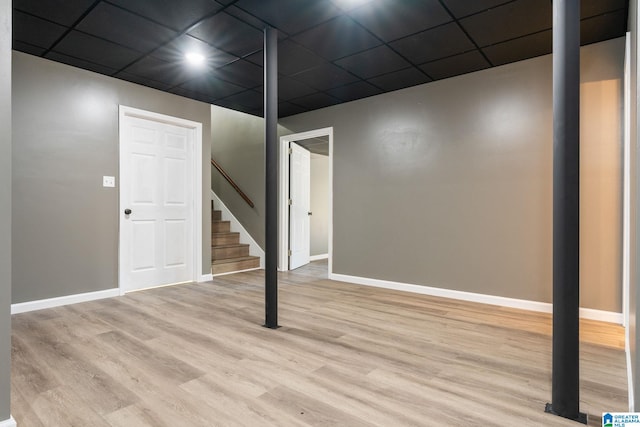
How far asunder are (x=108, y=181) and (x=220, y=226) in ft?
7.49

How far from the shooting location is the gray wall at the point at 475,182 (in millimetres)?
3105

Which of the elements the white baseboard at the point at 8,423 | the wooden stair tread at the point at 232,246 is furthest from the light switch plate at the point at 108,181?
the white baseboard at the point at 8,423

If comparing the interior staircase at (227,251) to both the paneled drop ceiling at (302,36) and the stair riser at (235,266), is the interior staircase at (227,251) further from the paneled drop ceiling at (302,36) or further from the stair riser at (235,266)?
the paneled drop ceiling at (302,36)

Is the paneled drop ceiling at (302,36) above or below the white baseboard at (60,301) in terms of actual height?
above

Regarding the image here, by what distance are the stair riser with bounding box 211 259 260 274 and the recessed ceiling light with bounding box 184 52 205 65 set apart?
2.81 meters

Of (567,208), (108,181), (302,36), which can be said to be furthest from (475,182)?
(108,181)

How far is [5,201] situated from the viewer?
1484mm

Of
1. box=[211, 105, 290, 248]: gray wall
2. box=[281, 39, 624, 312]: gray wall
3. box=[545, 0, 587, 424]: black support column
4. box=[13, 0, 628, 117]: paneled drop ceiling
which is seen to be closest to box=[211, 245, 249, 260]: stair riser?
box=[211, 105, 290, 248]: gray wall

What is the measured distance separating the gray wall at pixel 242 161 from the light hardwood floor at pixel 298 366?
2551 mm

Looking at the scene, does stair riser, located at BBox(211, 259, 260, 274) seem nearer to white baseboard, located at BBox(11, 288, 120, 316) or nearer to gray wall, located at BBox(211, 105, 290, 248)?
gray wall, located at BBox(211, 105, 290, 248)

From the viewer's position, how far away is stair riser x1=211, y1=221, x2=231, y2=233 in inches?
235

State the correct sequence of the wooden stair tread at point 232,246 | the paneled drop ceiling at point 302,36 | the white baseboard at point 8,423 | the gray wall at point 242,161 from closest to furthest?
1. the white baseboard at point 8,423
2. the paneled drop ceiling at point 302,36
3. the wooden stair tread at point 232,246
4. the gray wall at point 242,161

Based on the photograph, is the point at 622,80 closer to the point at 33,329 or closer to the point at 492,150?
the point at 492,150

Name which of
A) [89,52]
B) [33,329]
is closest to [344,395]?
[33,329]
